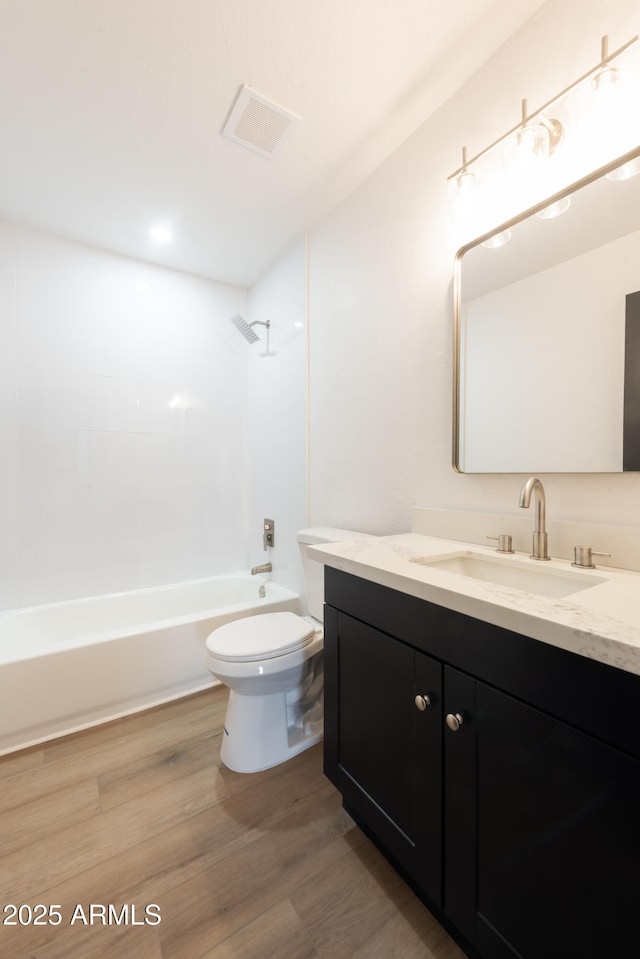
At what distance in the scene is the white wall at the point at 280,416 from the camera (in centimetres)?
224

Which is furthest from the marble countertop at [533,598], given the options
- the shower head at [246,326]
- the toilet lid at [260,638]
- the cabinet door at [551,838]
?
the shower head at [246,326]

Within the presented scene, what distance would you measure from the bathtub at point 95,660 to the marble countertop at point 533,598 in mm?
1131

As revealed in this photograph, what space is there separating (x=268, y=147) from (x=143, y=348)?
136cm

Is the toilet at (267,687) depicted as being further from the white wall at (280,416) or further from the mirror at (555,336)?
the mirror at (555,336)

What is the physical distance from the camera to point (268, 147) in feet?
5.14

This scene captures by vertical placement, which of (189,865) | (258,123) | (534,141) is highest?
(258,123)

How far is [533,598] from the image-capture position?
0.71 m

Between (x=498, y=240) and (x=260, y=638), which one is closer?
(x=498, y=240)

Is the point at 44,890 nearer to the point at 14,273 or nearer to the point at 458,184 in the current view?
the point at 458,184

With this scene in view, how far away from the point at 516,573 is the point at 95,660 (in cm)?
174

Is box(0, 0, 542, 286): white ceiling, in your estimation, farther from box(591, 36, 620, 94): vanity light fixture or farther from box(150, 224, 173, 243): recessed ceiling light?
box(591, 36, 620, 94): vanity light fixture

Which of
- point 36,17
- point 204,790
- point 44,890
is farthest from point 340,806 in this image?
point 36,17

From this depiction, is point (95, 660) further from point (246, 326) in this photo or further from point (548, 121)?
point (548, 121)

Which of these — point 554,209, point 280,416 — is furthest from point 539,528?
point 280,416
